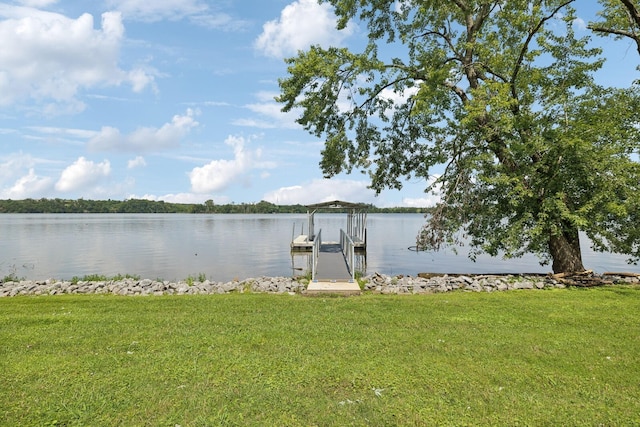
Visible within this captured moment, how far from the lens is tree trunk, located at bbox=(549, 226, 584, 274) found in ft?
40.9

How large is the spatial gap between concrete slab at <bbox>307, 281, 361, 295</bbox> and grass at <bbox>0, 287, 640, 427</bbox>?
254cm

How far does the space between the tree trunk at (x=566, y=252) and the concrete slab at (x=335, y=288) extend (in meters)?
6.37

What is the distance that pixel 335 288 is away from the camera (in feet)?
37.1

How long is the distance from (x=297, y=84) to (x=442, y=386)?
1113cm

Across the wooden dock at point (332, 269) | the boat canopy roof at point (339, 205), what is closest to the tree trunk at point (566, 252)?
the wooden dock at point (332, 269)

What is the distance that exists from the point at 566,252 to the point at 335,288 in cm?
728

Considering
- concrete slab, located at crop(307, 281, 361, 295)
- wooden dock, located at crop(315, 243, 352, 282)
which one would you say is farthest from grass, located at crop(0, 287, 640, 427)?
wooden dock, located at crop(315, 243, 352, 282)

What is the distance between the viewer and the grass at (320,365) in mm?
3908

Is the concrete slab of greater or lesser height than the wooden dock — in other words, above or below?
below

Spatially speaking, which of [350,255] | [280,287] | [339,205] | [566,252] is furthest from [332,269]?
[339,205]

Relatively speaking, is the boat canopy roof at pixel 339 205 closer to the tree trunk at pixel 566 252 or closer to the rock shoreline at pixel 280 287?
the rock shoreline at pixel 280 287

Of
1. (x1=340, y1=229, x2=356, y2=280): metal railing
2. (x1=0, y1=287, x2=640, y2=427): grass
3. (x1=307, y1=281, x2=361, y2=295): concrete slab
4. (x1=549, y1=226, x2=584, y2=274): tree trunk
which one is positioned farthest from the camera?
(x1=340, y1=229, x2=356, y2=280): metal railing

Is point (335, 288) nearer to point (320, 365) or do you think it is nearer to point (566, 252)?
point (320, 365)

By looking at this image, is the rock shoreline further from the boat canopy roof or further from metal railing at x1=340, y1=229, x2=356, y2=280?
the boat canopy roof
